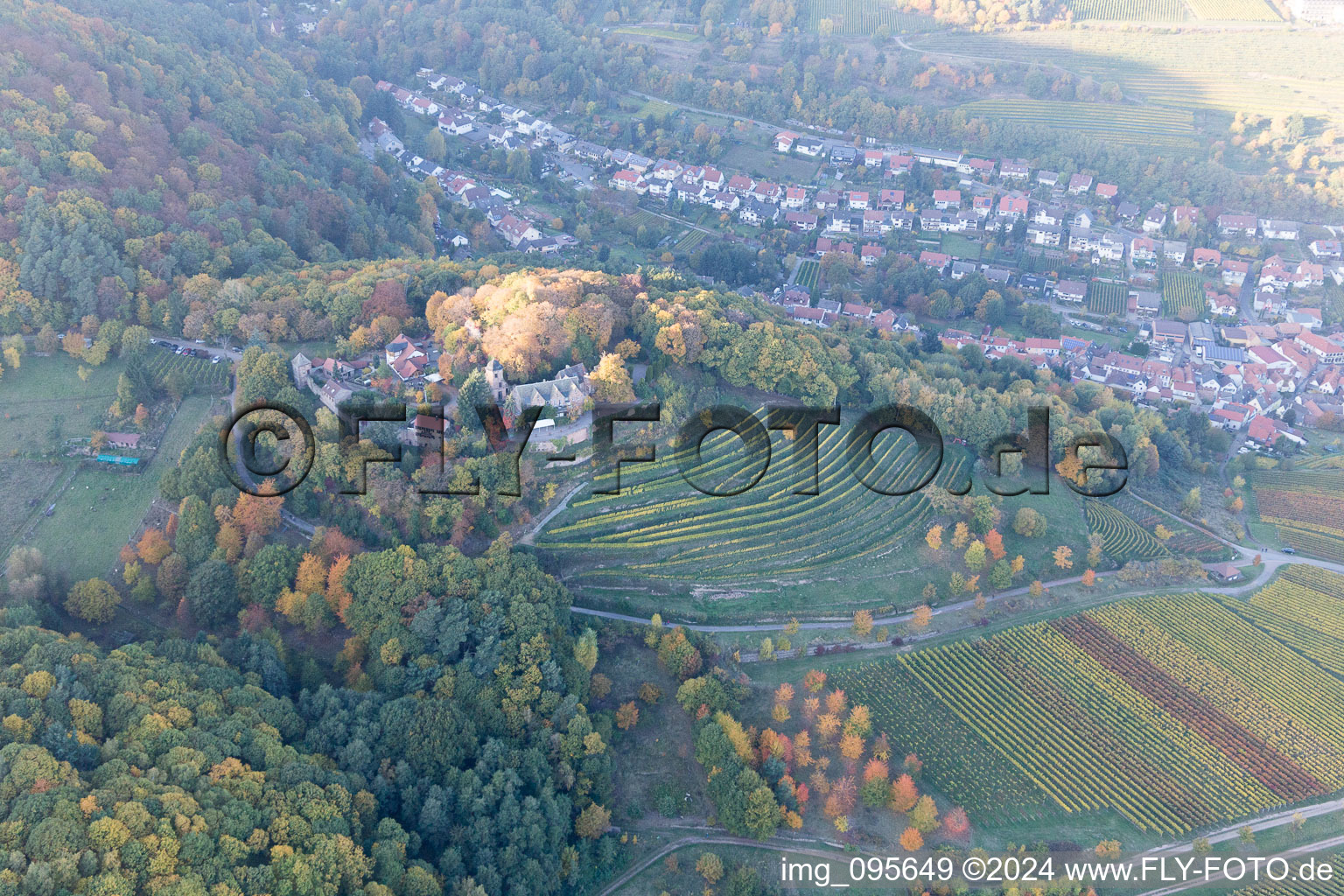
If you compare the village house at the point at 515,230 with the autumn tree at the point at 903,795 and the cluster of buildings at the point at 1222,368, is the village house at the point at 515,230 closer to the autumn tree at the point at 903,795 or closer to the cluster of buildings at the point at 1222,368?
the cluster of buildings at the point at 1222,368

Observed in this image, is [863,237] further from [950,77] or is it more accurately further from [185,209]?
[185,209]

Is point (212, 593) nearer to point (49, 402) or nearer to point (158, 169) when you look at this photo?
point (49, 402)

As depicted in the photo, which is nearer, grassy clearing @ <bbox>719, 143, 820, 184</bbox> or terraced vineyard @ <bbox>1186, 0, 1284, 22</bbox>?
grassy clearing @ <bbox>719, 143, 820, 184</bbox>

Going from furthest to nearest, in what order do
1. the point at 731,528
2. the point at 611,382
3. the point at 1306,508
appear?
1. the point at 1306,508
2. the point at 731,528
3. the point at 611,382

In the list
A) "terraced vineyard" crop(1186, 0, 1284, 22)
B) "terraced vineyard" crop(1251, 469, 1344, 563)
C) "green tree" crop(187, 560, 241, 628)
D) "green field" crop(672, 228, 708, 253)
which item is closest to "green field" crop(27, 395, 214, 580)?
"green tree" crop(187, 560, 241, 628)

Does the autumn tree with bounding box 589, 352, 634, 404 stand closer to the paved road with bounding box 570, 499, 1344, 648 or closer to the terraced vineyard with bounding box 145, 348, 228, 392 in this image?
the paved road with bounding box 570, 499, 1344, 648

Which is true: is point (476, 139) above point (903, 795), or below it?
above

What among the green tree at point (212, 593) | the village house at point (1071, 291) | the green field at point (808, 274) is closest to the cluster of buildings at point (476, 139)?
the green field at point (808, 274)

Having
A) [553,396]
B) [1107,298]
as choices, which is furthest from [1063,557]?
[1107,298]
